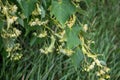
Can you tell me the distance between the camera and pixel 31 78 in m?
2.31

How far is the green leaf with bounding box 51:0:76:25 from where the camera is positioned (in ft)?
4.59

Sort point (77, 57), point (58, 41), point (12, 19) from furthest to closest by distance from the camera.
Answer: point (58, 41), point (77, 57), point (12, 19)

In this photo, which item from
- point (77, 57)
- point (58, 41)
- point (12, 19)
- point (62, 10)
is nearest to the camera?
point (62, 10)

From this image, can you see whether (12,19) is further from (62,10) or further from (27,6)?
(62,10)

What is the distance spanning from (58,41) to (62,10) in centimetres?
70

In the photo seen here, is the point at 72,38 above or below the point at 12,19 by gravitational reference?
below

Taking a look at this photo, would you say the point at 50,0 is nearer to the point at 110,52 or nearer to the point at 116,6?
the point at 110,52

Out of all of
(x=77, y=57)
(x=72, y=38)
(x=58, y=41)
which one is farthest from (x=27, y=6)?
(x=58, y=41)

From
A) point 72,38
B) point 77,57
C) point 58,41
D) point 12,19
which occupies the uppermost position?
point 12,19

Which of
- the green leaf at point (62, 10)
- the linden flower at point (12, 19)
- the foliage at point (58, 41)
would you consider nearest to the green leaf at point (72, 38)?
the foliage at point (58, 41)

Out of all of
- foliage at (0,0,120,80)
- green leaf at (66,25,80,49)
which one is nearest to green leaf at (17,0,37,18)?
foliage at (0,0,120,80)

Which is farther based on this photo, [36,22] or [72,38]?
[36,22]

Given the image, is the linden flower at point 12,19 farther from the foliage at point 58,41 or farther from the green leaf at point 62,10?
the green leaf at point 62,10

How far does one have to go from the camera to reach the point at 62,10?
4.61 feet
